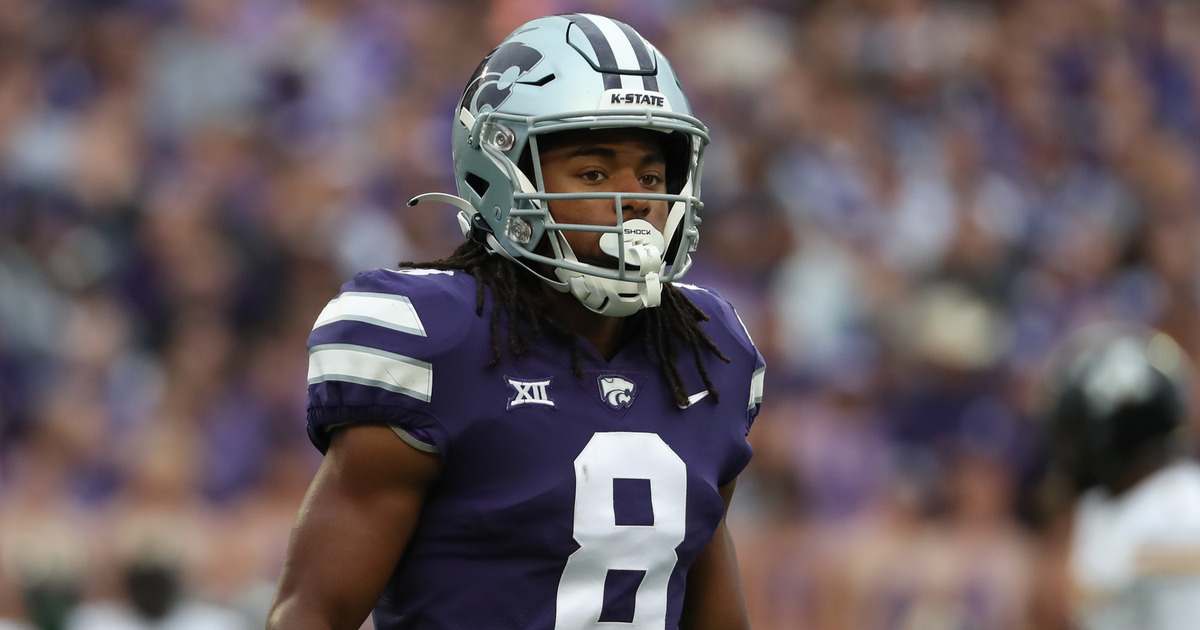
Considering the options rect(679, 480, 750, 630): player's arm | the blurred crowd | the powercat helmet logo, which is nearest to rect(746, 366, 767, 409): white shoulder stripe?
rect(679, 480, 750, 630): player's arm

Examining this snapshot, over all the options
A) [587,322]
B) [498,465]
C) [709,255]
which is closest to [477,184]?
[587,322]

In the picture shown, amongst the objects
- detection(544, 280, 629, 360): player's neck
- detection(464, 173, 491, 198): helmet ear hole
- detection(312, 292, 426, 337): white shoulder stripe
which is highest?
detection(464, 173, 491, 198): helmet ear hole

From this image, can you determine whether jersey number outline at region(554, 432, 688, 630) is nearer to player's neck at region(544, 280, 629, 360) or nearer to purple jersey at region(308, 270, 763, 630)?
purple jersey at region(308, 270, 763, 630)

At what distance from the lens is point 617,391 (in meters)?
2.49

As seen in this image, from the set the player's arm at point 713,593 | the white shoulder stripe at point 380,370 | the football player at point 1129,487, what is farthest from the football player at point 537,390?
the football player at point 1129,487

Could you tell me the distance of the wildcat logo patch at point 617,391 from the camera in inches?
97.6

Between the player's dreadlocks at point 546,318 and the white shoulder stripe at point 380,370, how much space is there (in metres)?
0.12

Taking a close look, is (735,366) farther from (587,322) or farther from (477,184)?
(477,184)

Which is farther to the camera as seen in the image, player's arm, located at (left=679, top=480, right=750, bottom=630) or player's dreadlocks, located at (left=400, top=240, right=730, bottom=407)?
player's arm, located at (left=679, top=480, right=750, bottom=630)

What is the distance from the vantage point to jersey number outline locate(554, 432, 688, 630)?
238 cm

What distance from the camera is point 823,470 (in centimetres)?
664

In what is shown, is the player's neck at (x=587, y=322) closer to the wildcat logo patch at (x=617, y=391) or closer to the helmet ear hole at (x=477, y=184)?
the wildcat logo patch at (x=617, y=391)

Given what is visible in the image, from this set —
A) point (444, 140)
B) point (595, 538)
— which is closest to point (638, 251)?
point (595, 538)

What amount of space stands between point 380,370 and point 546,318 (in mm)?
326
